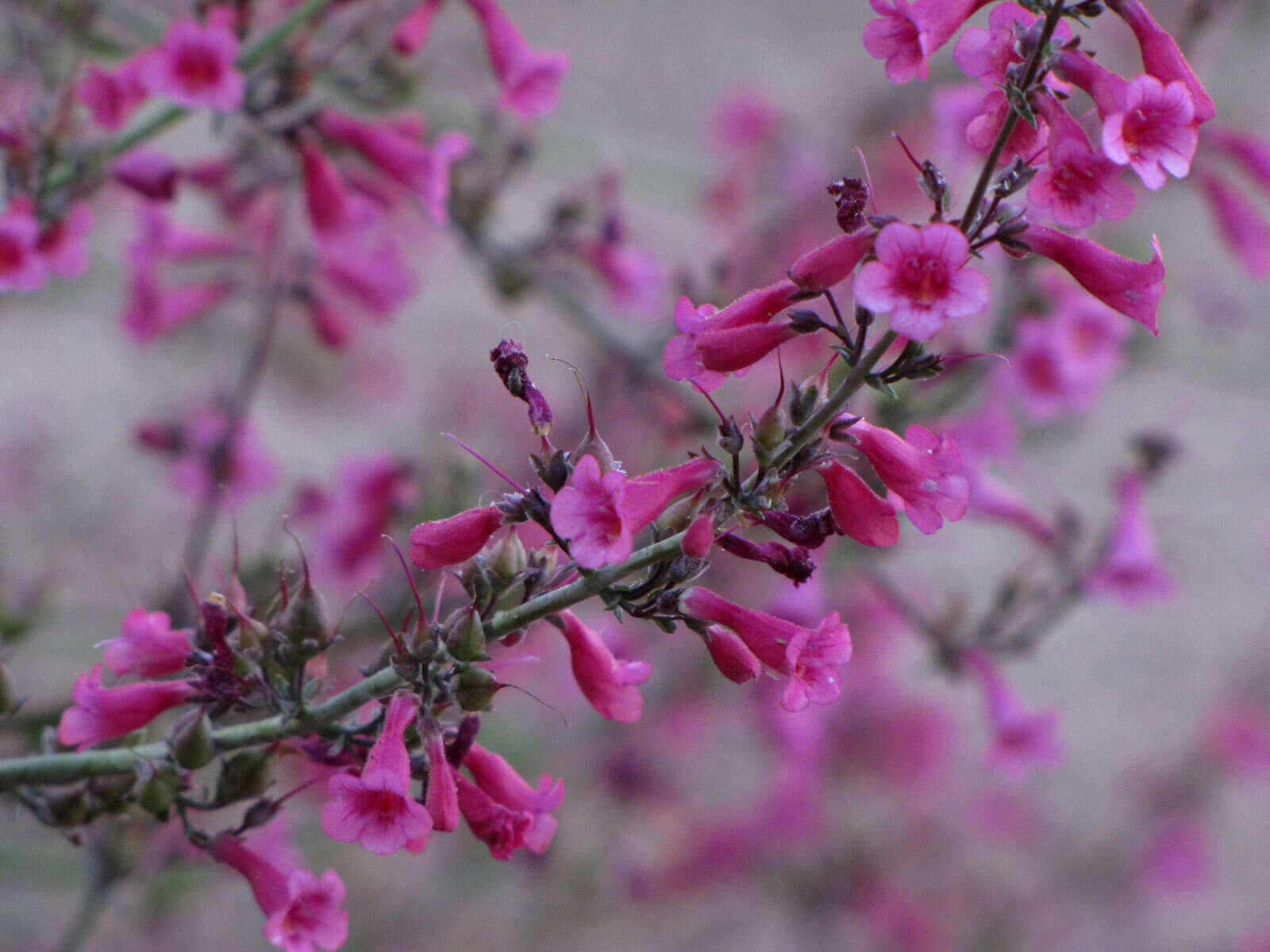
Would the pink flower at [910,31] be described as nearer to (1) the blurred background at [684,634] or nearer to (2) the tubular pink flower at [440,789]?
(2) the tubular pink flower at [440,789]

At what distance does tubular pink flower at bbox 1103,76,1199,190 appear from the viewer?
953mm

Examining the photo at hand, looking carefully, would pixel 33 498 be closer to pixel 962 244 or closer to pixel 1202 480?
pixel 962 244

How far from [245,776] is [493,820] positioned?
258 mm

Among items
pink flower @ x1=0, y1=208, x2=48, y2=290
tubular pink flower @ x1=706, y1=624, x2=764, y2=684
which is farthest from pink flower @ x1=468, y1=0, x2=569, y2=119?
tubular pink flower @ x1=706, y1=624, x2=764, y2=684

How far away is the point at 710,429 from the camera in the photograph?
242cm

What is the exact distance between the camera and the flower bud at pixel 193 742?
3.42 feet

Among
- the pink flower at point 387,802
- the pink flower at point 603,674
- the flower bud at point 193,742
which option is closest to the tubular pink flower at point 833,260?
the pink flower at point 603,674

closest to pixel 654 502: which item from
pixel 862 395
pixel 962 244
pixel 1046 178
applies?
pixel 962 244

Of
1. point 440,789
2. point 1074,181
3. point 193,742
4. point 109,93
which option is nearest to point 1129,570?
point 1074,181

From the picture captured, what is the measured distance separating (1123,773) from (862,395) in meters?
3.22

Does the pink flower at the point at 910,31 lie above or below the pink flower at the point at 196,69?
above

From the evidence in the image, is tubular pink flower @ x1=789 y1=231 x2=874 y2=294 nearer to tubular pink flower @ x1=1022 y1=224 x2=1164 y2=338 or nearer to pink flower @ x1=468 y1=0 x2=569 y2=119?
tubular pink flower @ x1=1022 y1=224 x2=1164 y2=338

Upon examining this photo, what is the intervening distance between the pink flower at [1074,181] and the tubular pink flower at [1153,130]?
0.06ft

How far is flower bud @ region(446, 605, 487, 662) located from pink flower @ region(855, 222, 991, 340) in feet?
1.43
